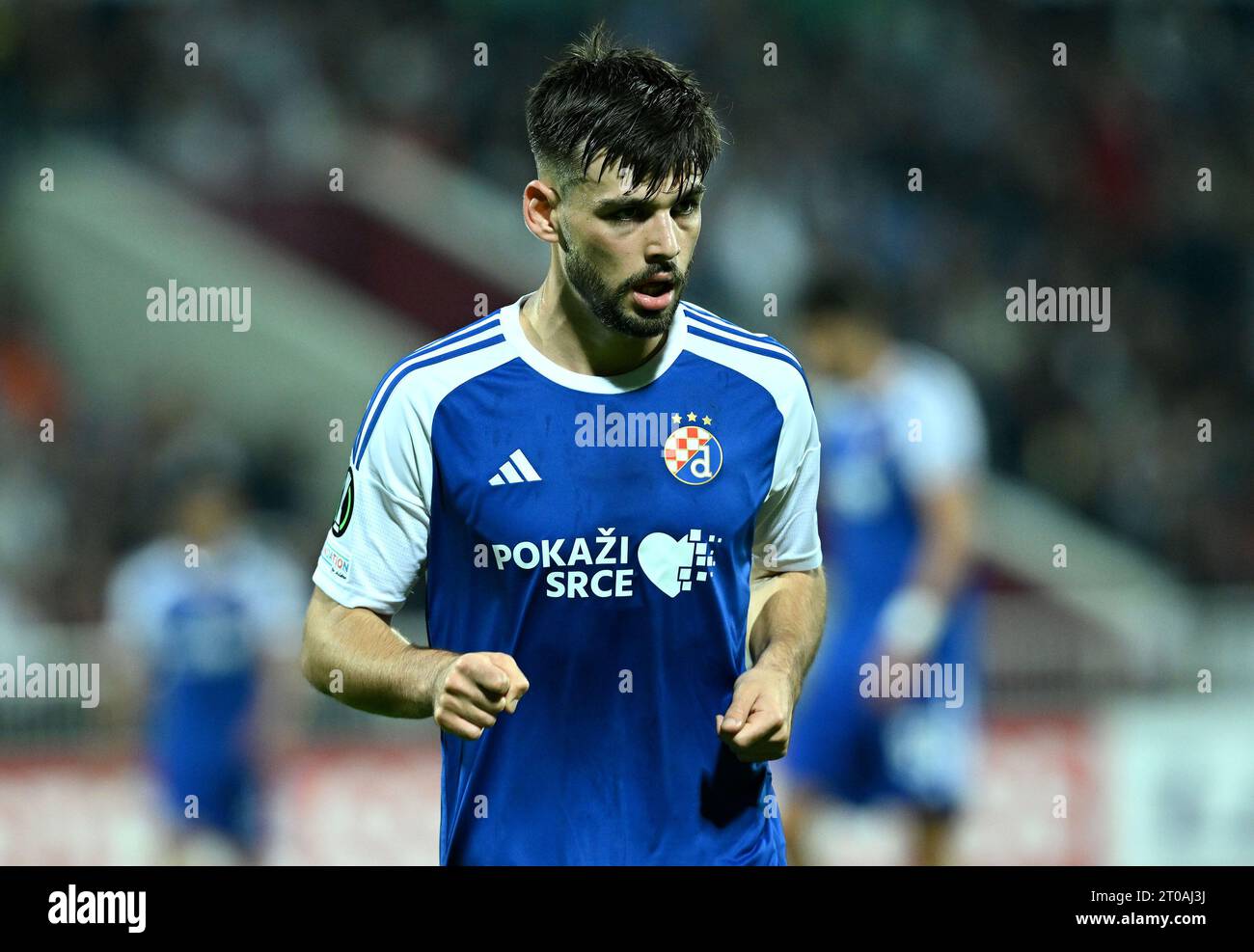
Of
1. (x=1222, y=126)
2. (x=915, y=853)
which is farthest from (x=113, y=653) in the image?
(x=1222, y=126)

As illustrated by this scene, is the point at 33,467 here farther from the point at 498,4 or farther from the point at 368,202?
the point at 498,4

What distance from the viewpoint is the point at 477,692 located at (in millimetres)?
3213

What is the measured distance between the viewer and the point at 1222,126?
15156 mm

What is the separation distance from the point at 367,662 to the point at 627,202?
1063 millimetres

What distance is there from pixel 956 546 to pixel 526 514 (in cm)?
420

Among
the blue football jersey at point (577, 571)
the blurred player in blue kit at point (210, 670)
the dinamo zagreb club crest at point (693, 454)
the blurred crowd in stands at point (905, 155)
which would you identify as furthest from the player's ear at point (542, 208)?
the blurred crowd in stands at point (905, 155)

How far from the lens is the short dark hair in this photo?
3523 millimetres

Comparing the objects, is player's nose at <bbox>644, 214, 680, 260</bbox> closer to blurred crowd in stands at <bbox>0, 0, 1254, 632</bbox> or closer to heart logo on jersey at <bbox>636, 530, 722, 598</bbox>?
heart logo on jersey at <bbox>636, 530, 722, 598</bbox>
